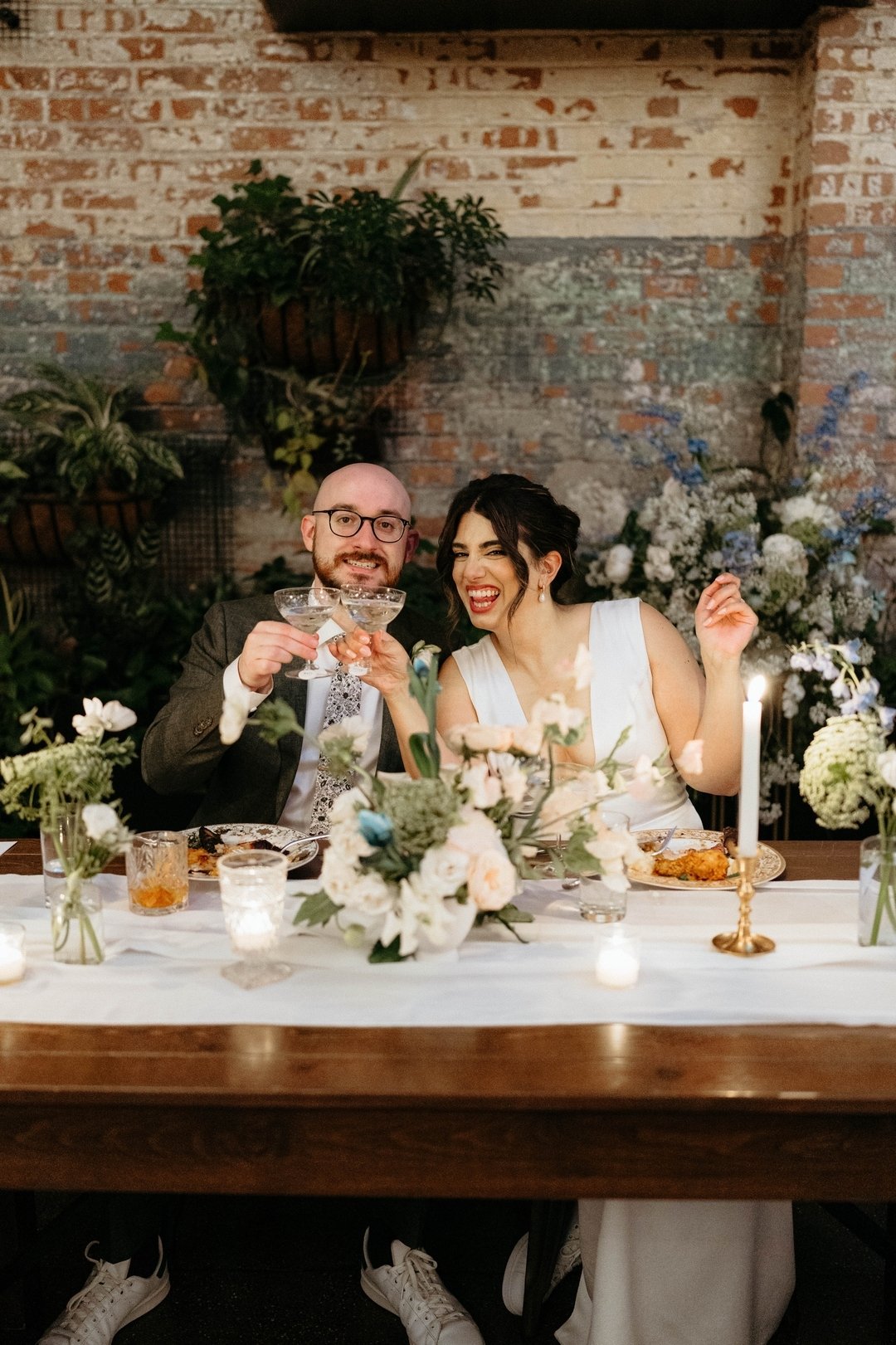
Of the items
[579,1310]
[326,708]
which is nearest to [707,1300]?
[579,1310]

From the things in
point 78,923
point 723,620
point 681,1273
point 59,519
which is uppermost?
point 59,519

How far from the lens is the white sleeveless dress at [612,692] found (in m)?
2.53

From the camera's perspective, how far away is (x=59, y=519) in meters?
3.61

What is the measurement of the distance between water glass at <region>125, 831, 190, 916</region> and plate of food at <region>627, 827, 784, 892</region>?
2.17ft

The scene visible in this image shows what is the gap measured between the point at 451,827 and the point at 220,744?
0.99 m

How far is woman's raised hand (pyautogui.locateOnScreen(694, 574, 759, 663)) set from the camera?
7.20 feet

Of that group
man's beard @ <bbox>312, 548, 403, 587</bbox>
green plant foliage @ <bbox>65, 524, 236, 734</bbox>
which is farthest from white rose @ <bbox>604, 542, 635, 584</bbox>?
green plant foliage @ <bbox>65, 524, 236, 734</bbox>

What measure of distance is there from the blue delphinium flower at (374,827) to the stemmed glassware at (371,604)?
1.81 feet

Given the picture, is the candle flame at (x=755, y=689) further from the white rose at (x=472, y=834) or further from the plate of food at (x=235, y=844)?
the plate of food at (x=235, y=844)

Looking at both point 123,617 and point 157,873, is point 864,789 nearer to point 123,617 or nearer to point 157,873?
point 157,873

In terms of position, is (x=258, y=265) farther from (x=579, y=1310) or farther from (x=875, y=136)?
(x=579, y=1310)

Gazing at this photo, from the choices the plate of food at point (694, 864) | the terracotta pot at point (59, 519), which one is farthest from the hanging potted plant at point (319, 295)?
the plate of food at point (694, 864)

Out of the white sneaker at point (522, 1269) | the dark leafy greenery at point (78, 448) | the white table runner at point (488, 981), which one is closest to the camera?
the white table runner at point (488, 981)

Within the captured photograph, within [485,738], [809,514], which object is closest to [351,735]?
[485,738]
